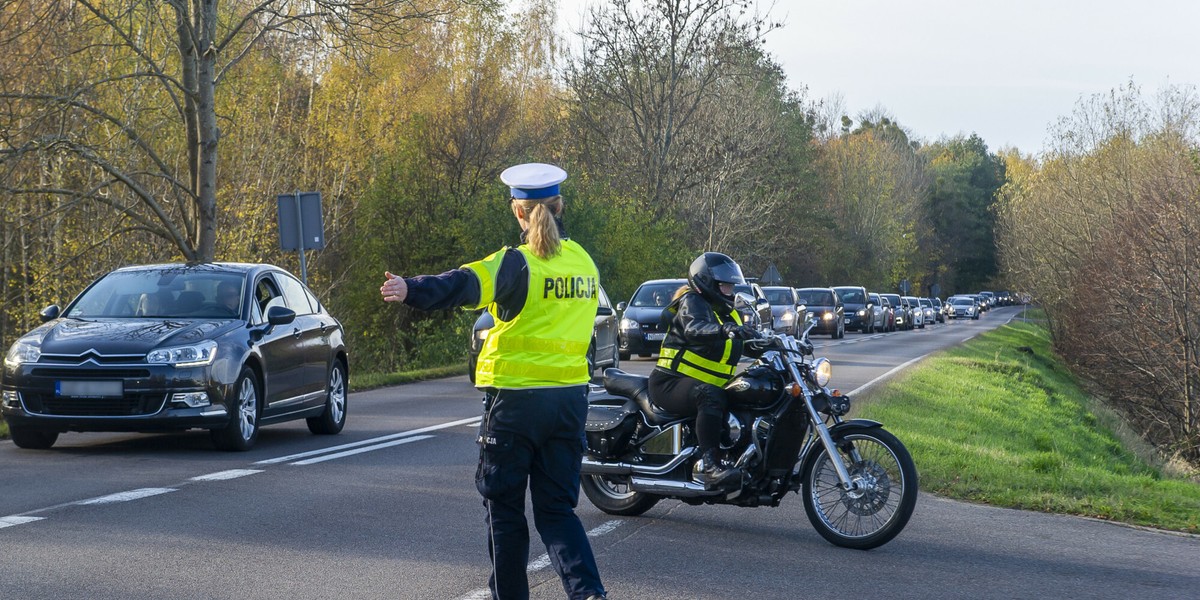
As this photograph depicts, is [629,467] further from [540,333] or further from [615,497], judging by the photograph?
[540,333]

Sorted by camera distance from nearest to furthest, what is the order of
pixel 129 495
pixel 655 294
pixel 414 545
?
pixel 414 545
pixel 129 495
pixel 655 294

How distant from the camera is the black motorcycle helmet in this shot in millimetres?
7578

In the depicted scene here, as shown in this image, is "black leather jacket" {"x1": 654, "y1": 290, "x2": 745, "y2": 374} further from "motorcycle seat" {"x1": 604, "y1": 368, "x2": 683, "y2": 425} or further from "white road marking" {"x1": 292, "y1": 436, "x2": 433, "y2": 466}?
"white road marking" {"x1": 292, "y1": 436, "x2": 433, "y2": 466}

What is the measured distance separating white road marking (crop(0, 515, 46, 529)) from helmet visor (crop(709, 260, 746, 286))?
4122 mm

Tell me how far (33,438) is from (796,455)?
278 inches

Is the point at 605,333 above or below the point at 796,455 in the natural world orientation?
above

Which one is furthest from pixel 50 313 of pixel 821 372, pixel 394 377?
pixel 394 377

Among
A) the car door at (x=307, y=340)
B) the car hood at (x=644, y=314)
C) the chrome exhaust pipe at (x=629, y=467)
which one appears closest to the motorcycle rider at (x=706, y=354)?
the chrome exhaust pipe at (x=629, y=467)

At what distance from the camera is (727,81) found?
154 feet

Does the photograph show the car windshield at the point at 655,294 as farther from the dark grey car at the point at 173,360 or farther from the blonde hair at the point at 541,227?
the blonde hair at the point at 541,227

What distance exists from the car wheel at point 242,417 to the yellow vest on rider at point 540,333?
21.7 feet

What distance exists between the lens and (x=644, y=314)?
1025 inches

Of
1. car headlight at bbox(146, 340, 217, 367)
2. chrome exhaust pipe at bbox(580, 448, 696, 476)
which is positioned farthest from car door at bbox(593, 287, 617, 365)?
chrome exhaust pipe at bbox(580, 448, 696, 476)

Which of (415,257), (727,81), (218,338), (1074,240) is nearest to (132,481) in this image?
(218,338)
